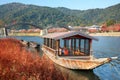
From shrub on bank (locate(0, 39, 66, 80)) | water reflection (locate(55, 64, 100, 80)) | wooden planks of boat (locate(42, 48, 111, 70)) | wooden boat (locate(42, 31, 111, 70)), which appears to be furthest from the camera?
wooden boat (locate(42, 31, 111, 70))

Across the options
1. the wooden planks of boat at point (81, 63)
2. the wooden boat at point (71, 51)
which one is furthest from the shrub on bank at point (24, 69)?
the wooden boat at point (71, 51)

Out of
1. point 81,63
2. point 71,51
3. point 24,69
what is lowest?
point 81,63

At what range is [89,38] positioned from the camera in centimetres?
2217

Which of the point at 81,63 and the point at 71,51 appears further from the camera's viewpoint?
the point at 71,51

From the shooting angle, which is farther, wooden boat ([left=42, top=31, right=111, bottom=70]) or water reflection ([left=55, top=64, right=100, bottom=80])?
wooden boat ([left=42, top=31, right=111, bottom=70])

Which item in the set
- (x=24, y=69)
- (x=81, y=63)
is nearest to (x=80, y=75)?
(x=81, y=63)

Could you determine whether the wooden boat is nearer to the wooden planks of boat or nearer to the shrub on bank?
the wooden planks of boat

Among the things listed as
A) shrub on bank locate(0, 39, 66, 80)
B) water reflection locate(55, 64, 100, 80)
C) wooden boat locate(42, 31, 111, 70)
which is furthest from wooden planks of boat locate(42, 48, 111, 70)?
shrub on bank locate(0, 39, 66, 80)

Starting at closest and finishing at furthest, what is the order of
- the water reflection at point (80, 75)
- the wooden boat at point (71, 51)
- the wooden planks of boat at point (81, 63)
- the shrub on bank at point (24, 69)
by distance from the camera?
1. the shrub on bank at point (24, 69)
2. the wooden planks of boat at point (81, 63)
3. the water reflection at point (80, 75)
4. the wooden boat at point (71, 51)

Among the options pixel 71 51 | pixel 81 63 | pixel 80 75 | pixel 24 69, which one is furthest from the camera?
pixel 71 51

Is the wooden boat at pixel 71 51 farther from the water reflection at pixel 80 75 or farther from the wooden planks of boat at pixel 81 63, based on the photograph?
the water reflection at pixel 80 75

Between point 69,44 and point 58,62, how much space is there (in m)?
3.06

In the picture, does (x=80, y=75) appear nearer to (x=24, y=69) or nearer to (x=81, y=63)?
(x=81, y=63)

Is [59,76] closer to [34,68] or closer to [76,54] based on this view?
[34,68]
